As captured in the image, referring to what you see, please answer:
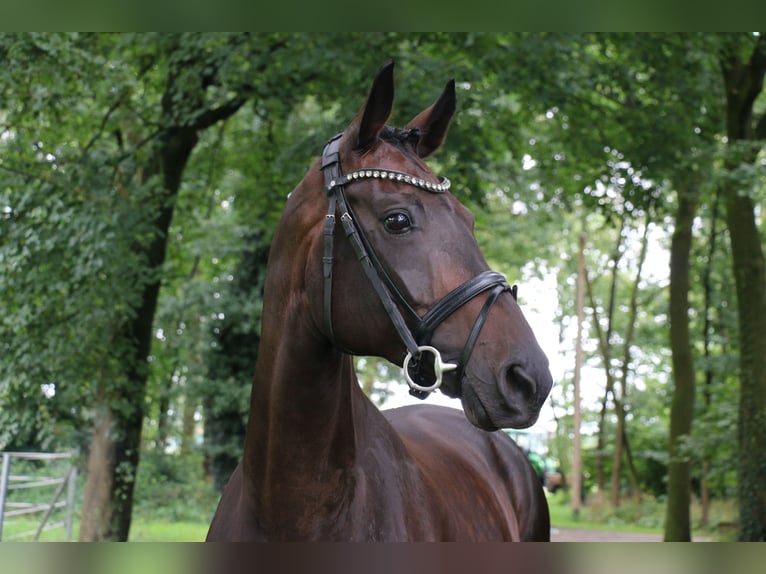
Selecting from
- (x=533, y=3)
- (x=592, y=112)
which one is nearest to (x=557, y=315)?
(x=592, y=112)

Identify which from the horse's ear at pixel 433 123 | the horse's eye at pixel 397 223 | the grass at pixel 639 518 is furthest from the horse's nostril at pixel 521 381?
the grass at pixel 639 518

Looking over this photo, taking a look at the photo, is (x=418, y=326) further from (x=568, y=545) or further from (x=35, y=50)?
(x=35, y=50)

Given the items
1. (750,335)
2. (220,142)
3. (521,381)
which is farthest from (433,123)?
(750,335)

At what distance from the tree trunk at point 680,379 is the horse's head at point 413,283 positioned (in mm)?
13561

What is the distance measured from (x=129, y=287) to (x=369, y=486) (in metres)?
7.01

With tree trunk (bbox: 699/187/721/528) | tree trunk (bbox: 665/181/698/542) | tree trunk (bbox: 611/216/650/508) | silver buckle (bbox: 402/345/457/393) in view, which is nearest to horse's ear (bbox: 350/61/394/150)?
silver buckle (bbox: 402/345/457/393)

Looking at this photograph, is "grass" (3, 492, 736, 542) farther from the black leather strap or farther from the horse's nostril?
the horse's nostril

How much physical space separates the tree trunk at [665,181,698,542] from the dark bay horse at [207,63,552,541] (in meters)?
13.2

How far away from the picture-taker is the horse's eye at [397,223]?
2.66 metres

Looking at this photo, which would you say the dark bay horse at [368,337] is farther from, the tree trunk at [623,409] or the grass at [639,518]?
the tree trunk at [623,409]

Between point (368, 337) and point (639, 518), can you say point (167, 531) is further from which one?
point (368, 337)

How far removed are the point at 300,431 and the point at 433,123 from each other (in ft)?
4.04

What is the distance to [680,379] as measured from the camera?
1662 cm

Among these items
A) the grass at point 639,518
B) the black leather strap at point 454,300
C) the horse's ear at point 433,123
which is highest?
the horse's ear at point 433,123
